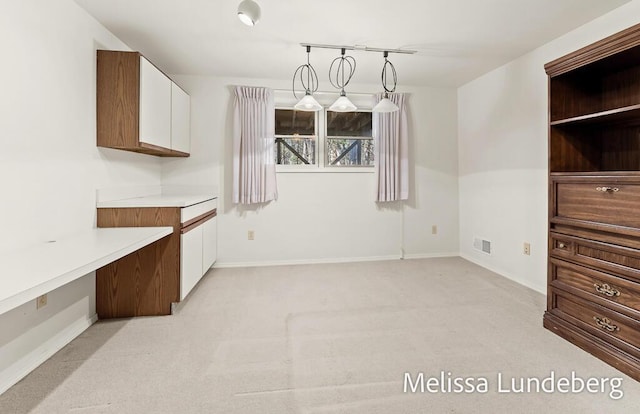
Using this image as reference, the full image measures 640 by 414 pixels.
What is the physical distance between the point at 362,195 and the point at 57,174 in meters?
3.28

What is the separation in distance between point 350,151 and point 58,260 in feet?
11.7

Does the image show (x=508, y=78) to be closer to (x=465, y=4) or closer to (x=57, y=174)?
(x=465, y=4)

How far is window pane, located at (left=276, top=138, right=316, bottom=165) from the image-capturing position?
4375mm

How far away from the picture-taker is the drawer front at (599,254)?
6.12ft

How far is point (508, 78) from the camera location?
362cm

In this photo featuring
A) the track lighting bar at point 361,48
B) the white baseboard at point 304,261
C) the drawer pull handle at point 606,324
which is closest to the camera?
the drawer pull handle at point 606,324

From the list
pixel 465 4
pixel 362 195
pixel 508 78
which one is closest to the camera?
pixel 465 4

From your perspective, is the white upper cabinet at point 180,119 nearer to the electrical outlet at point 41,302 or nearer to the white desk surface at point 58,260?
the white desk surface at point 58,260

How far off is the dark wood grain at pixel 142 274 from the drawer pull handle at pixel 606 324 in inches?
117

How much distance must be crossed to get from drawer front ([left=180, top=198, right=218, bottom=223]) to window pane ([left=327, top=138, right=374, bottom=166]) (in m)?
1.67

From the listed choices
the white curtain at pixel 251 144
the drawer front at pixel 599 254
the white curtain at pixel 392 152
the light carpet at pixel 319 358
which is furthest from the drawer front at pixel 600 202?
the white curtain at pixel 251 144

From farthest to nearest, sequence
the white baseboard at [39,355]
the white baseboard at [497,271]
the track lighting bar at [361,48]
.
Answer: the white baseboard at [497,271] → the track lighting bar at [361,48] → the white baseboard at [39,355]

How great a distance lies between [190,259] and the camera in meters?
2.94

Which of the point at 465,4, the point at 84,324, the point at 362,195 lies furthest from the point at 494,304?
the point at 84,324
